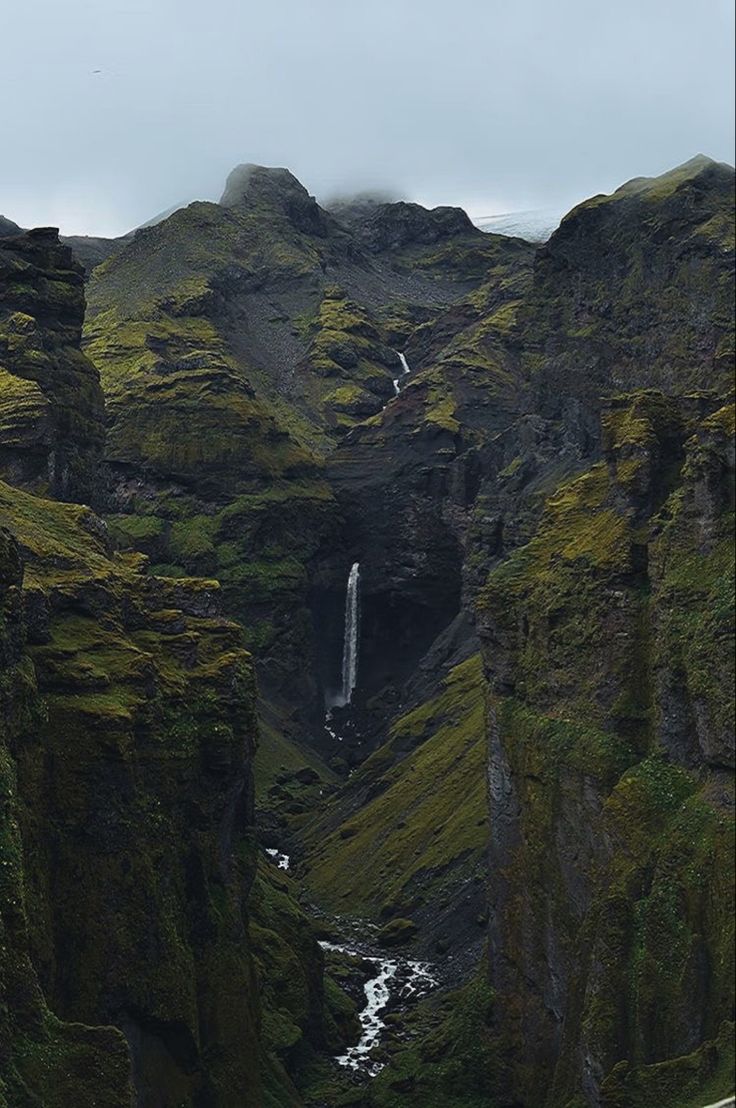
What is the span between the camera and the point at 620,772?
77688 mm

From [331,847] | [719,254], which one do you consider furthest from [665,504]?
[719,254]

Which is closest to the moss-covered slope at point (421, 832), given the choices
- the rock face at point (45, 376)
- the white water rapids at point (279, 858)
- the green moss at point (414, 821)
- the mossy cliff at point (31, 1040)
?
the green moss at point (414, 821)

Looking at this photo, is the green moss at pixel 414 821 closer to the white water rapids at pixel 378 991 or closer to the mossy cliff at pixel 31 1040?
the white water rapids at pixel 378 991

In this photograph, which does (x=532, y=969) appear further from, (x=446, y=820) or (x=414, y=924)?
(x=446, y=820)

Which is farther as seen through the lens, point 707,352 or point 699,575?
point 707,352

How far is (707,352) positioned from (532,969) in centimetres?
10876

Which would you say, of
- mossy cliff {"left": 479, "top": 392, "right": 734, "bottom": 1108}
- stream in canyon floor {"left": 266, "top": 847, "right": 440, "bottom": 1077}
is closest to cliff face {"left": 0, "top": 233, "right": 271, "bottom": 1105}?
mossy cliff {"left": 479, "top": 392, "right": 734, "bottom": 1108}

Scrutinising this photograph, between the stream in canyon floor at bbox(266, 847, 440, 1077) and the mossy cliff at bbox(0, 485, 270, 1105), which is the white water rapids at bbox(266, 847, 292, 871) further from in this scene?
the mossy cliff at bbox(0, 485, 270, 1105)

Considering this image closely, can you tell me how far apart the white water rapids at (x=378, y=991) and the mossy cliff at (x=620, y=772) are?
748 inches

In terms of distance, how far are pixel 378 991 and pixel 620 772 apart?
53.5m

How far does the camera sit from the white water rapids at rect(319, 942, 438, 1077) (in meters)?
106

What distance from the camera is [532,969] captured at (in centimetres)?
8606

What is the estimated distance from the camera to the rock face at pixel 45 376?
14825 centimetres

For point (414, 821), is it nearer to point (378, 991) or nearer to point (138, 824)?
point (378, 991)
